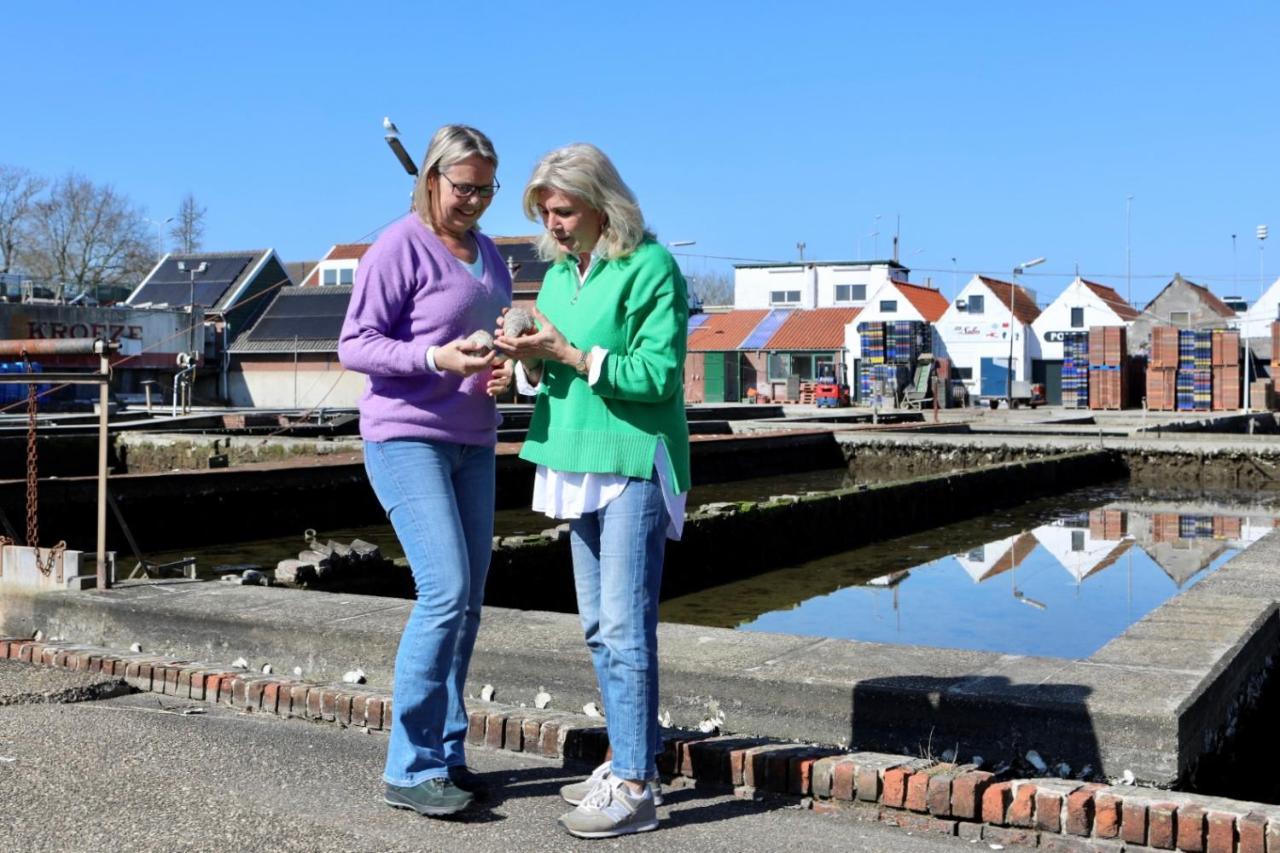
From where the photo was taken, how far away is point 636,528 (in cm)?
348

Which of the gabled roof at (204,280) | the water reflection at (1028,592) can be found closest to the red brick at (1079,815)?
the water reflection at (1028,592)

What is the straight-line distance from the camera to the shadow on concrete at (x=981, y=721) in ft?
12.8

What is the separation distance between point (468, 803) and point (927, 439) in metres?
23.6

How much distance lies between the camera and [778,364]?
6425 cm

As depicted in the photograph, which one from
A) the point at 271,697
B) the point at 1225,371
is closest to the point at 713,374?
the point at 1225,371

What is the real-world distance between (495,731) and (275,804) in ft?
2.81

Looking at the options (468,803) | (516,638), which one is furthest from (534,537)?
(468,803)

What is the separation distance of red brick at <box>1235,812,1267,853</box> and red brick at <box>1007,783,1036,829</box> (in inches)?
18.3

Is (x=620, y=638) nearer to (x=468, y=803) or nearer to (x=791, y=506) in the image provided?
(x=468, y=803)

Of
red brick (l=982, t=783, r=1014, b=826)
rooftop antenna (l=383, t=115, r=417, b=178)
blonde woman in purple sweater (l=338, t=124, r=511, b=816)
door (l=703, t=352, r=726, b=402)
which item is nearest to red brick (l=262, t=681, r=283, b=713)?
blonde woman in purple sweater (l=338, t=124, r=511, b=816)

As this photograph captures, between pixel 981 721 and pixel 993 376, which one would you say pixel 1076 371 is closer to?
pixel 993 376

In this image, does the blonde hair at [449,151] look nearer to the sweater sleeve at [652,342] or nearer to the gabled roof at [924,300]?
the sweater sleeve at [652,342]

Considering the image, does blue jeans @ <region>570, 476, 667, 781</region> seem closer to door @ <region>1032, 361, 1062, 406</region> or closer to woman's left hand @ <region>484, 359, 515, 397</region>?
woman's left hand @ <region>484, 359, 515, 397</region>

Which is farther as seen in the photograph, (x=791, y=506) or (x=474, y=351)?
(x=791, y=506)
